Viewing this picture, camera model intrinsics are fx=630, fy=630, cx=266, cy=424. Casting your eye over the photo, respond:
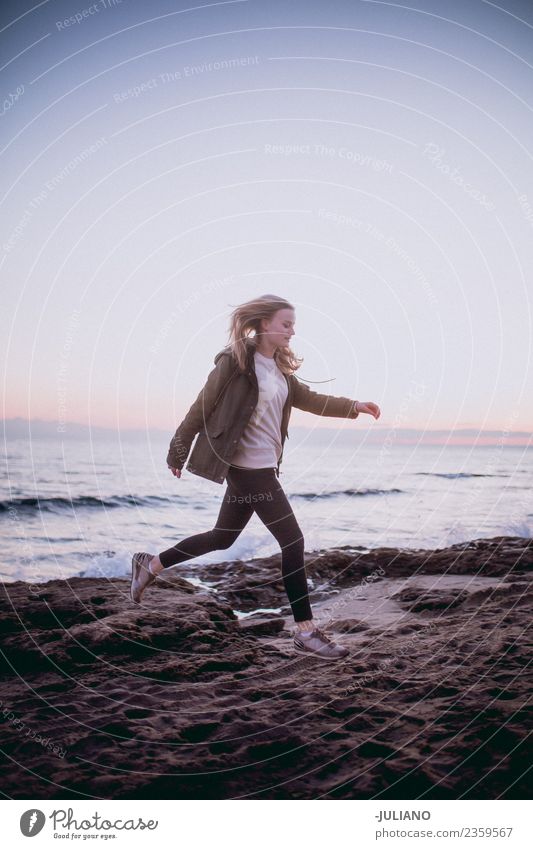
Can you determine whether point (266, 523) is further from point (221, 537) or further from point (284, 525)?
point (221, 537)

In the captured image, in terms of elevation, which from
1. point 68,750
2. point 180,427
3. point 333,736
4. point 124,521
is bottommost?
point 124,521

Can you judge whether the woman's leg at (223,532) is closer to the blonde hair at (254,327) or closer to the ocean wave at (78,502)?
the blonde hair at (254,327)

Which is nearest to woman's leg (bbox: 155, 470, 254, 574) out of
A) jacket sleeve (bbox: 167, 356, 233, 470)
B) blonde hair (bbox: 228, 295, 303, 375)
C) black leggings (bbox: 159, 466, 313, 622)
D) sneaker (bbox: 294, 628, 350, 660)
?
black leggings (bbox: 159, 466, 313, 622)

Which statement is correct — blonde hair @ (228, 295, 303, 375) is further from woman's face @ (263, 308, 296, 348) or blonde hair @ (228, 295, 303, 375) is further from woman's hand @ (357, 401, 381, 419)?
woman's hand @ (357, 401, 381, 419)

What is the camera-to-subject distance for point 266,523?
15.3ft

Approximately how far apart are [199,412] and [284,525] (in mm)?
1058

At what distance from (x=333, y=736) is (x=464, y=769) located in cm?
62

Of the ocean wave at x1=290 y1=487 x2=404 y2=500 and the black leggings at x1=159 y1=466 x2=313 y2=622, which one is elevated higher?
the black leggings at x1=159 y1=466 x2=313 y2=622

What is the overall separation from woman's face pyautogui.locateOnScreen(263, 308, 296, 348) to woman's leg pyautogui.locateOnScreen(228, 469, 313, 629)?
99cm

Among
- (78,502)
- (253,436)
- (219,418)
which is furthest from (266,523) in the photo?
(78,502)

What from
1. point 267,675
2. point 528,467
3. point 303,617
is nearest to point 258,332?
point 303,617

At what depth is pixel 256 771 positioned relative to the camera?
9.02 feet

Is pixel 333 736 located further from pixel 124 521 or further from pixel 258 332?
pixel 124 521

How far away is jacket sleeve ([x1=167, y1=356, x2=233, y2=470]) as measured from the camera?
4.66 metres
